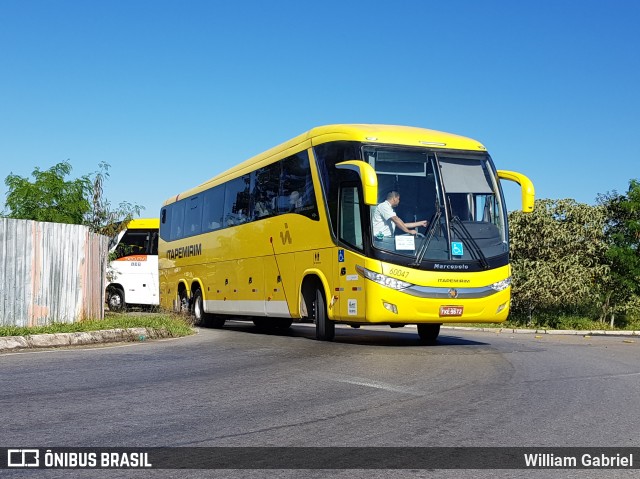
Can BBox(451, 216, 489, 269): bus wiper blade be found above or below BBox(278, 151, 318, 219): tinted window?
below

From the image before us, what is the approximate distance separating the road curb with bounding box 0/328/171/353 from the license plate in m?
6.02

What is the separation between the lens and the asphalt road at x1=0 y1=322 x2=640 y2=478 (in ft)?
18.8

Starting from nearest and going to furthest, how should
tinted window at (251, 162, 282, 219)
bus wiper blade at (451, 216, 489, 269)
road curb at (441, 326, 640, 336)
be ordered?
bus wiper blade at (451, 216, 489, 269)
tinted window at (251, 162, 282, 219)
road curb at (441, 326, 640, 336)

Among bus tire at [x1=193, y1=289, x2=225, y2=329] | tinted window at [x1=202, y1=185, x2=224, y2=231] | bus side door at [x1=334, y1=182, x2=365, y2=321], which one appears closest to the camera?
bus side door at [x1=334, y1=182, x2=365, y2=321]

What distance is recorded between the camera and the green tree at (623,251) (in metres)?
26.6

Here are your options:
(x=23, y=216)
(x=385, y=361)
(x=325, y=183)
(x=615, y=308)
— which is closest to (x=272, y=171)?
(x=325, y=183)

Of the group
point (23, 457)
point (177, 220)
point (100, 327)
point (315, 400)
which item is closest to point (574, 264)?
point (177, 220)

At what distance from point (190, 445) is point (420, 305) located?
7914 mm

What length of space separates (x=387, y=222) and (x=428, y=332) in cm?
351

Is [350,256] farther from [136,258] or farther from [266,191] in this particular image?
[136,258]

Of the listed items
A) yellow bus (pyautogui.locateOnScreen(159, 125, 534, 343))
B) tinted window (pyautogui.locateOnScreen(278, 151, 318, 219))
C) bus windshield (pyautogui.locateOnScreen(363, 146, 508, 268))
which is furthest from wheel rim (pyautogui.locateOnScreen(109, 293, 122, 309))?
bus windshield (pyautogui.locateOnScreen(363, 146, 508, 268))

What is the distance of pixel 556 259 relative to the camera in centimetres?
2644

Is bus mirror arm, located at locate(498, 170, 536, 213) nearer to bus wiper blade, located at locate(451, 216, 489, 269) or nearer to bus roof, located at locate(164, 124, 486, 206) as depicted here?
bus roof, located at locate(164, 124, 486, 206)

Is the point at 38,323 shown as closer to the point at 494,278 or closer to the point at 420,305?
the point at 420,305
